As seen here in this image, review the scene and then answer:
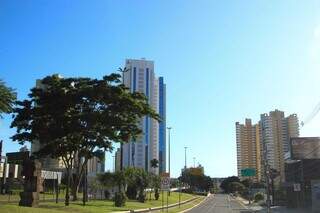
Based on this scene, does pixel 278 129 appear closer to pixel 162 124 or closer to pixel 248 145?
pixel 248 145

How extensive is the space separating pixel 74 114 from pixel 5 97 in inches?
703

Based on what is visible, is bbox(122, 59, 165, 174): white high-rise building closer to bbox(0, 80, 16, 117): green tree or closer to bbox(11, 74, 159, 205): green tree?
bbox(11, 74, 159, 205): green tree

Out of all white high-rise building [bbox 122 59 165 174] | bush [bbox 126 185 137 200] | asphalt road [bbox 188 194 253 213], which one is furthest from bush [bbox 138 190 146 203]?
white high-rise building [bbox 122 59 165 174]

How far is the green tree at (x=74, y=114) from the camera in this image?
46.7 m

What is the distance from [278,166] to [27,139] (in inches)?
2697

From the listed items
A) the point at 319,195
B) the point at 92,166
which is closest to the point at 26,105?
the point at 319,195

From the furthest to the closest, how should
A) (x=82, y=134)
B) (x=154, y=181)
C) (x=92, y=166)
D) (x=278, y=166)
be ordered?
(x=92, y=166), (x=278, y=166), (x=154, y=181), (x=82, y=134)

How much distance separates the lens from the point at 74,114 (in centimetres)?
4694

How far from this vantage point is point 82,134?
154 ft

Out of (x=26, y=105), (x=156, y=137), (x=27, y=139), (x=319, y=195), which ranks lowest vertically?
(x=319, y=195)

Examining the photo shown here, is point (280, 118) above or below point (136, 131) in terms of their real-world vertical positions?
above

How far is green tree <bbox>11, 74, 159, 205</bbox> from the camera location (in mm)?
→ 46719

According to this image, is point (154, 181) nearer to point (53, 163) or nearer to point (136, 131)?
point (136, 131)

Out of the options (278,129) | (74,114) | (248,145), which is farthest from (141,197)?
(248,145)
